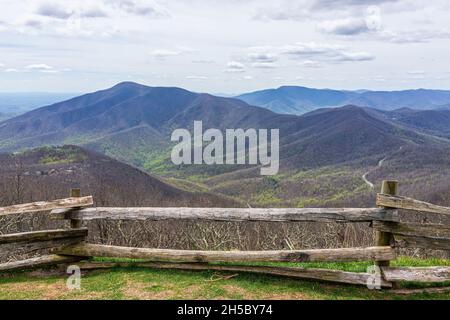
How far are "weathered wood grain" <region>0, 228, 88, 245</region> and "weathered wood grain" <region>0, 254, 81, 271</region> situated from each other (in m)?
0.37

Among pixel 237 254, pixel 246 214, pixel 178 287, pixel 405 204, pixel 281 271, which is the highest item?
pixel 405 204

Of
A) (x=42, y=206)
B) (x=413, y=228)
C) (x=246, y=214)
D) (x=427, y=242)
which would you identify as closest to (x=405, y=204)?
(x=413, y=228)

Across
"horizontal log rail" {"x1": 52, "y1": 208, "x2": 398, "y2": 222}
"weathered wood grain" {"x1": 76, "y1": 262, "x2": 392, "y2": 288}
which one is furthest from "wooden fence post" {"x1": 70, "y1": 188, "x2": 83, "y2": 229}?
"weathered wood grain" {"x1": 76, "y1": 262, "x2": 392, "y2": 288}

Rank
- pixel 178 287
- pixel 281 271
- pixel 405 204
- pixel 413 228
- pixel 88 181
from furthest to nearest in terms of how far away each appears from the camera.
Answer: pixel 88 181, pixel 281 271, pixel 413 228, pixel 405 204, pixel 178 287

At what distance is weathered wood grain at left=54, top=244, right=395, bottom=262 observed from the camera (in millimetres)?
6676

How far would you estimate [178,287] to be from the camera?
643 cm

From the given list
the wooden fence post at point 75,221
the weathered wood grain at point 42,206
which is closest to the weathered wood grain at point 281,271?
the wooden fence post at point 75,221

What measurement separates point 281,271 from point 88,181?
77089 mm

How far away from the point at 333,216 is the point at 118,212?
12.0 ft

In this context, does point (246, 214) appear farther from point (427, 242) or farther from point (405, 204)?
point (427, 242)

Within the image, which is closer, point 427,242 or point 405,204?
point 405,204

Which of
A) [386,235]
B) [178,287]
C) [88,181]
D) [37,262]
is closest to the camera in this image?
[178,287]
